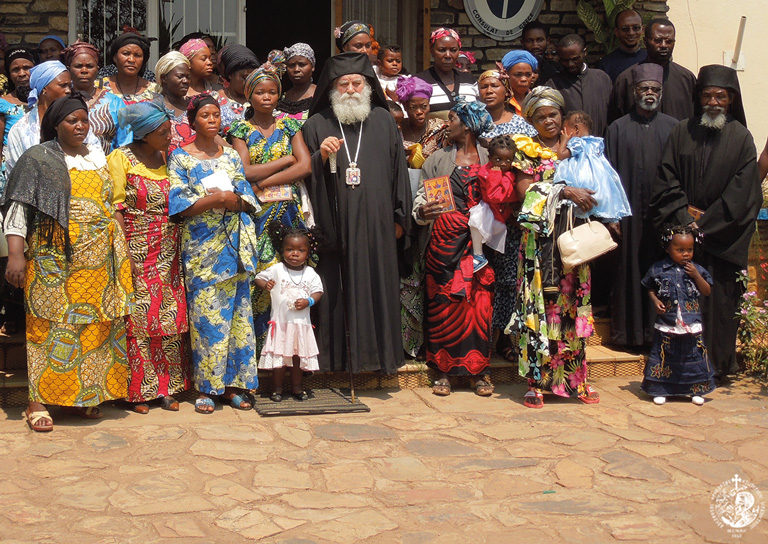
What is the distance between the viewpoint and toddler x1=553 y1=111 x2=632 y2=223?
643 centimetres

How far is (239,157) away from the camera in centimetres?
626

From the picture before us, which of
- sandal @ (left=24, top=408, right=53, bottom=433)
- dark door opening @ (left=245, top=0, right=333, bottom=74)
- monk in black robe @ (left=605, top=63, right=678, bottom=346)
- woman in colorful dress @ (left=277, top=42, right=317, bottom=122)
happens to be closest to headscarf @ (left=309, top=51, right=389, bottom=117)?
woman in colorful dress @ (left=277, top=42, right=317, bottom=122)

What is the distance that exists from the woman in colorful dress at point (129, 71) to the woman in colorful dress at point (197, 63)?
324 millimetres

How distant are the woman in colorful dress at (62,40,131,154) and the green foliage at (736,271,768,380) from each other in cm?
445

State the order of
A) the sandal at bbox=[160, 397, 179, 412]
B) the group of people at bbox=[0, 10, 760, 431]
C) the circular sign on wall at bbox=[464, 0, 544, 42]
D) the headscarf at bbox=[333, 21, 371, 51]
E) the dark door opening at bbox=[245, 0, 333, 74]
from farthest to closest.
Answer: the dark door opening at bbox=[245, 0, 333, 74] < the circular sign on wall at bbox=[464, 0, 544, 42] < the headscarf at bbox=[333, 21, 371, 51] < the sandal at bbox=[160, 397, 179, 412] < the group of people at bbox=[0, 10, 760, 431]

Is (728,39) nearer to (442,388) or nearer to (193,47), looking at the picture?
(442,388)

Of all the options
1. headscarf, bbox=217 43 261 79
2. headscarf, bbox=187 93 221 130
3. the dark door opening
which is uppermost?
the dark door opening

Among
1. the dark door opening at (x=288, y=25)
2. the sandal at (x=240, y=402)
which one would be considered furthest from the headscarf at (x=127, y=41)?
the dark door opening at (x=288, y=25)

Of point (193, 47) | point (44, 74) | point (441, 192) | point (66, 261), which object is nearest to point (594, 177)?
point (441, 192)

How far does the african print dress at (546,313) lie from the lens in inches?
251

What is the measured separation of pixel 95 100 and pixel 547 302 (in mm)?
3326

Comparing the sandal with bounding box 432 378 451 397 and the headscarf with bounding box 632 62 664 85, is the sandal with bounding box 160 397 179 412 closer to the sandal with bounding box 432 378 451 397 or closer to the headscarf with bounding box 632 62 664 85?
the sandal with bounding box 432 378 451 397

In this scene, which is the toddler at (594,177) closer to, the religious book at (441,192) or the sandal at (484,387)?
the religious book at (441,192)

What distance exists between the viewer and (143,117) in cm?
586
